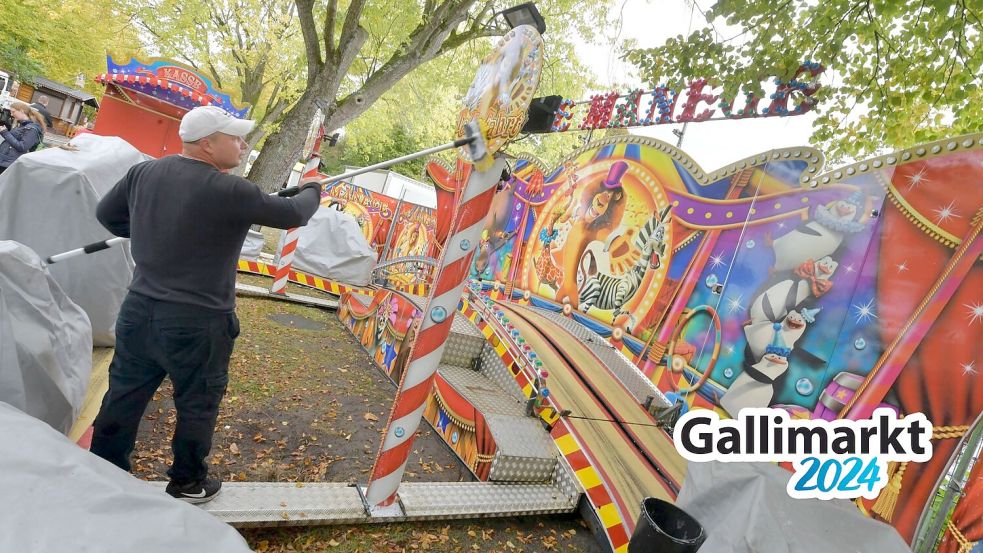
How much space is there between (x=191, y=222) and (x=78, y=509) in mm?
1337

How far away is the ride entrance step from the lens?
367 centimetres

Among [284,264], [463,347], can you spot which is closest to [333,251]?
[284,264]

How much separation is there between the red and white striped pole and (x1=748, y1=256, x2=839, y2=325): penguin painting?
292 cm

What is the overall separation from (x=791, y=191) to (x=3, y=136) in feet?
27.1

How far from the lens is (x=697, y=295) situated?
5.16 m

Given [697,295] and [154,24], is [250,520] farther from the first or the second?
[154,24]

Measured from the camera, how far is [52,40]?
24.6 m

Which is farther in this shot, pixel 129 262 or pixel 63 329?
pixel 129 262

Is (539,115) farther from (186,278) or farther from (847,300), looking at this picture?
(847,300)

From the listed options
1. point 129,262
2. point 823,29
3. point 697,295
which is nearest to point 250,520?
point 129,262

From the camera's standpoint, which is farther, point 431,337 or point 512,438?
point 512,438

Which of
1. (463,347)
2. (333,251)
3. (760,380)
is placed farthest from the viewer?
(333,251)

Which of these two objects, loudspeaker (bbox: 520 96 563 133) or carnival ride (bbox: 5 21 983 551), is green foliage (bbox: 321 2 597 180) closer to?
carnival ride (bbox: 5 21 983 551)

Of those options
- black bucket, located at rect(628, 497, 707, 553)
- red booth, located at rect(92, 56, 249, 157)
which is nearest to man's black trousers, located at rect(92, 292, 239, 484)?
black bucket, located at rect(628, 497, 707, 553)
